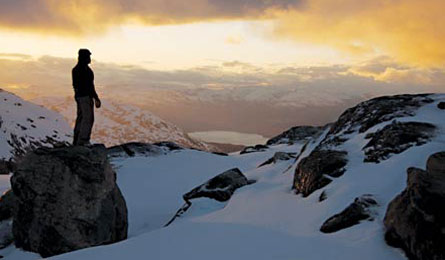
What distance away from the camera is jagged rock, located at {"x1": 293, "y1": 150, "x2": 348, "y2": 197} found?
42.0ft

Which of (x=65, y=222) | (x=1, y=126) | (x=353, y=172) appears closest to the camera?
(x=353, y=172)

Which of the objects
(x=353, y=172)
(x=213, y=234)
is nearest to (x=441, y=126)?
(x=353, y=172)

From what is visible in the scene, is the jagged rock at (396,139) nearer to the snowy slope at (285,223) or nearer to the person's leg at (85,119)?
the snowy slope at (285,223)

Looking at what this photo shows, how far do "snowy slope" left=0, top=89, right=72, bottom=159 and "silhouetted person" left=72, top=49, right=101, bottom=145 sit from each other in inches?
2050

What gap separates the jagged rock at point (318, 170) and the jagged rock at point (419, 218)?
179 inches

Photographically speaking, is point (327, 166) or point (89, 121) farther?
point (89, 121)

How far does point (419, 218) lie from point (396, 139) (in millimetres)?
6437

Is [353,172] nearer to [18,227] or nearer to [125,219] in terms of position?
[125,219]

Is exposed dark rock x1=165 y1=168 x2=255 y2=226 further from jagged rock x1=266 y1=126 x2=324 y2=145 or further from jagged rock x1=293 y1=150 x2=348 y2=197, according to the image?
jagged rock x1=266 y1=126 x2=324 y2=145

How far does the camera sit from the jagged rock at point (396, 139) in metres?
12.5

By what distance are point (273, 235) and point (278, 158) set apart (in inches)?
536

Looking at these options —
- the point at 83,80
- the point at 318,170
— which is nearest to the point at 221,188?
the point at 318,170

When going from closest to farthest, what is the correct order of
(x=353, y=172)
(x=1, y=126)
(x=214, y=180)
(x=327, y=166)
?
(x=353, y=172) < (x=327, y=166) < (x=214, y=180) < (x=1, y=126)

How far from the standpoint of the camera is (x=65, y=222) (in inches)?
563
